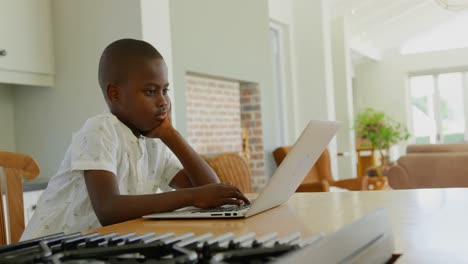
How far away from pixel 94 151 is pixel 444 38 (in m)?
12.3

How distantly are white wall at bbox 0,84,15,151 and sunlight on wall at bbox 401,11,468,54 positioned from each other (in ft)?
34.7

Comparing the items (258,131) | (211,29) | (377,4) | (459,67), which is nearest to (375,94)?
(459,67)

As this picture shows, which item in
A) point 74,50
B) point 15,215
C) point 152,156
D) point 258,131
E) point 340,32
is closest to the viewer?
point 15,215

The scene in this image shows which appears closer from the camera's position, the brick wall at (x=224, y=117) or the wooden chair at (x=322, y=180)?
the wooden chair at (x=322, y=180)

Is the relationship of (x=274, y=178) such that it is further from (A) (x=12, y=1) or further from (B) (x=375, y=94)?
(B) (x=375, y=94)

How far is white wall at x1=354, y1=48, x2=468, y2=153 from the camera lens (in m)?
12.5

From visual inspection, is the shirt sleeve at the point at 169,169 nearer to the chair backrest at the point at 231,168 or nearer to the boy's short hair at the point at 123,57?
the boy's short hair at the point at 123,57

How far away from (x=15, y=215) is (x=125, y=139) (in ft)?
0.98

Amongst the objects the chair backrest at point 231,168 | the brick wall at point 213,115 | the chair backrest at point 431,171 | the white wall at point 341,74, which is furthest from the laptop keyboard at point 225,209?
the white wall at point 341,74

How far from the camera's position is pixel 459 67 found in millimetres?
12367

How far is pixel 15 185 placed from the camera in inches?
49.7

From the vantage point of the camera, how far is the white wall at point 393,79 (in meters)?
12.5

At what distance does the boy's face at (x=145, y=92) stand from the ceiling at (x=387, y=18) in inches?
293

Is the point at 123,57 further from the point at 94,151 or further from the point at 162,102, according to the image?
the point at 94,151
